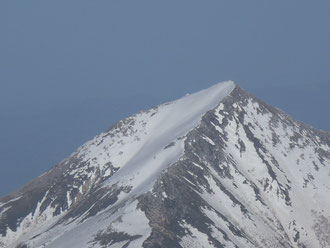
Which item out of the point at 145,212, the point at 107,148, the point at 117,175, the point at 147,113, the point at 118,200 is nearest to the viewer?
the point at 145,212

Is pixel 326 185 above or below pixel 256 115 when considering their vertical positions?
below

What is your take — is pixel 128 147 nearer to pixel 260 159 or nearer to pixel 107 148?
pixel 107 148

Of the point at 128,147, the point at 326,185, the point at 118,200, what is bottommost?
the point at 326,185

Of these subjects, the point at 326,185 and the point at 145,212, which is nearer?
the point at 145,212

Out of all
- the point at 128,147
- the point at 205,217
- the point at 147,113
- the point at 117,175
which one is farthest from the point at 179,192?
the point at 147,113

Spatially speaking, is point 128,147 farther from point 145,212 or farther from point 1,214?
point 145,212

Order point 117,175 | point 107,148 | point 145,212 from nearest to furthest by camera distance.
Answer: point 145,212 → point 117,175 → point 107,148

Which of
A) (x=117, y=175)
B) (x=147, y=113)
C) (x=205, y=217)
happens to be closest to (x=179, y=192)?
(x=205, y=217)
